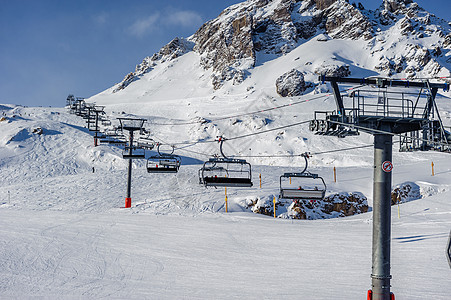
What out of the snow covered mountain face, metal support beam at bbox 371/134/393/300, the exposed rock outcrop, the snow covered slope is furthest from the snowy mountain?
the snow covered mountain face

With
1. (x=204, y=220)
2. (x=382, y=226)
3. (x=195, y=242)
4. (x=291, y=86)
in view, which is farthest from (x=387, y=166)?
(x=291, y=86)

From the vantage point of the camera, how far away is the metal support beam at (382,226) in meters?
7.32

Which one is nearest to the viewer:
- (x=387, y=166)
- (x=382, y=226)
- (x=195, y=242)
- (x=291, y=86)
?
(x=382, y=226)

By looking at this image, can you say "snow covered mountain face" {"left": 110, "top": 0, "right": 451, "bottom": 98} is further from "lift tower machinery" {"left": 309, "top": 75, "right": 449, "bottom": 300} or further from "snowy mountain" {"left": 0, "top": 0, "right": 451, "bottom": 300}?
"lift tower machinery" {"left": 309, "top": 75, "right": 449, "bottom": 300}

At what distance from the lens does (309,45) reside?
130000 mm

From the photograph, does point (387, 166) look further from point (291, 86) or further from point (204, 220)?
point (291, 86)

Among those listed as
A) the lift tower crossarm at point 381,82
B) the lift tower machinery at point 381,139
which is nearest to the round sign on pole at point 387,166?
the lift tower machinery at point 381,139

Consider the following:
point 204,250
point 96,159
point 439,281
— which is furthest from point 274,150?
point 439,281

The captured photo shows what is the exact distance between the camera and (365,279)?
36.8 feet

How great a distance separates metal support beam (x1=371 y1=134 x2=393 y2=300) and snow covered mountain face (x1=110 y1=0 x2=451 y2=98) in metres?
73.5

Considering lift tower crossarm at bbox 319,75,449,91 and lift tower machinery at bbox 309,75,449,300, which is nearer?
lift tower machinery at bbox 309,75,449,300

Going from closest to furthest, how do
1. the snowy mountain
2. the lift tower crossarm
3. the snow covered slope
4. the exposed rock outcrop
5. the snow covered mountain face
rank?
1. the lift tower crossarm
2. the snow covered slope
3. the snowy mountain
4. the exposed rock outcrop
5. the snow covered mountain face

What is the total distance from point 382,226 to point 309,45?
132 metres

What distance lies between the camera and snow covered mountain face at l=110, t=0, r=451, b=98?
10350cm
